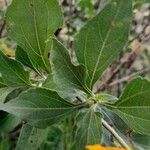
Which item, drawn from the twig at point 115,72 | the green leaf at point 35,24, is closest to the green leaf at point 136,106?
the green leaf at point 35,24

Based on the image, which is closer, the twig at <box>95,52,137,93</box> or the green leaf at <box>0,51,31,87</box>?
the green leaf at <box>0,51,31,87</box>

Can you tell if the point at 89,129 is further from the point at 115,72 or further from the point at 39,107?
the point at 115,72

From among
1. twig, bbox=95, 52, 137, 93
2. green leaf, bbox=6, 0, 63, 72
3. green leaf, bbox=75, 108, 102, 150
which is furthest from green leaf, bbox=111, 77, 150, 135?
twig, bbox=95, 52, 137, 93

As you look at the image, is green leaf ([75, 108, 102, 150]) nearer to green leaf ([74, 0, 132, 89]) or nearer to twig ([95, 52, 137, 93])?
green leaf ([74, 0, 132, 89])

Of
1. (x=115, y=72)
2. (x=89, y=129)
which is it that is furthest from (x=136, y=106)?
(x=115, y=72)

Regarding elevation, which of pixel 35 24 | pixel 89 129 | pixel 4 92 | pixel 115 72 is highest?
pixel 115 72

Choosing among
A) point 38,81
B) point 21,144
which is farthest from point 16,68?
point 21,144
